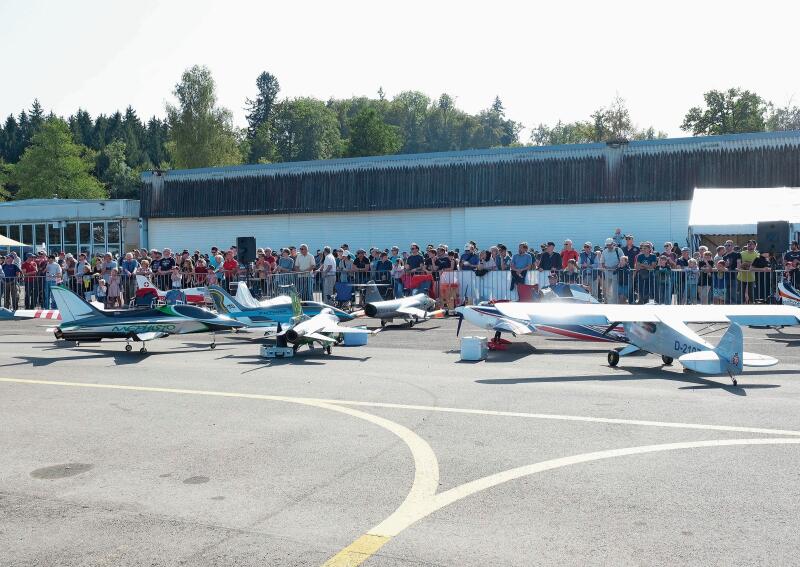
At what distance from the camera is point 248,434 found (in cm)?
973

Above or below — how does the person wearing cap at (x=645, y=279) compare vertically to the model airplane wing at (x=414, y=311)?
above

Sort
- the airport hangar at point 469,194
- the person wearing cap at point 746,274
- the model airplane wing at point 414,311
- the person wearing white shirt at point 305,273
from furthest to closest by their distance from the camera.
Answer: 1. the airport hangar at point 469,194
2. the person wearing white shirt at point 305,273
3. the person wearing cap at point 746,274
4. the model airplane wing at point 414,311

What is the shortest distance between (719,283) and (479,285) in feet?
23.2

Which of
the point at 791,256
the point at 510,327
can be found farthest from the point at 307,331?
the point at 791,256

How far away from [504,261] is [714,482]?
62.0 feet

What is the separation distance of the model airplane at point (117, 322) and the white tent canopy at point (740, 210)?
60.0 feet

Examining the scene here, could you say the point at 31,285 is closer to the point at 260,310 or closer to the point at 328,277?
the point at 328,277

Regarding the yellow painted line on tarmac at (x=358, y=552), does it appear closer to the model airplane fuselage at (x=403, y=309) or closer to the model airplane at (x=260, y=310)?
the model airplane at (x=260, y=310)

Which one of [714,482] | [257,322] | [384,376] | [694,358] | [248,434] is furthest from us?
[257,322]

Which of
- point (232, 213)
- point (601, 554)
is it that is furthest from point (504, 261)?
point (232, 213)

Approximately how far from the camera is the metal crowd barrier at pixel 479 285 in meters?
22.9

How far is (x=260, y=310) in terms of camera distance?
19141 mm

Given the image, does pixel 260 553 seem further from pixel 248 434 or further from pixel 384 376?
pixel 384 376

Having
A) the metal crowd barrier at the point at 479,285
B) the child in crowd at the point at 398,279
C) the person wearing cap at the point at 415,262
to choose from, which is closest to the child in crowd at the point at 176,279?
the metal crowd barrier at the point at 479,285
